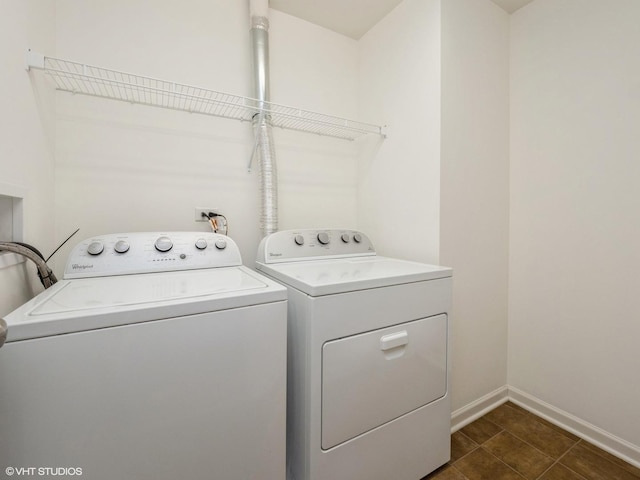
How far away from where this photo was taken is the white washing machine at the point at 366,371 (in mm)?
952

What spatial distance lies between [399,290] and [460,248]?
2.24ft

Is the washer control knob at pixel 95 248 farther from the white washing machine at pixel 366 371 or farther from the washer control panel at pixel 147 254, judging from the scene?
the white washing machine at pixel 366 371

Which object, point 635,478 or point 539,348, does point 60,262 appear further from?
point 635,478

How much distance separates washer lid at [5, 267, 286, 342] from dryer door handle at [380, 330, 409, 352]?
469 mm

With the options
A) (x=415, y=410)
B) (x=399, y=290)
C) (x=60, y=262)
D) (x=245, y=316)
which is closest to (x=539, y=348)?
(x=415, y=410)

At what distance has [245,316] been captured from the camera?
2.68 feet

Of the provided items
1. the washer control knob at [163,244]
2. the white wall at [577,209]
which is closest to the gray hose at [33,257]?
the washer control knob at [163,244]

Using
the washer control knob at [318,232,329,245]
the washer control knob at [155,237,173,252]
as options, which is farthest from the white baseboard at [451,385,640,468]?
the washer control knob at [155,237,173,252]

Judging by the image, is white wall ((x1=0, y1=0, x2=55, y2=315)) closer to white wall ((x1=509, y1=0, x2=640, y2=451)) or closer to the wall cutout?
the wall cutout

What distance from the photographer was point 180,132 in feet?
4.97

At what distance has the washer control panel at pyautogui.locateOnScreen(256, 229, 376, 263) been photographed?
1.44m

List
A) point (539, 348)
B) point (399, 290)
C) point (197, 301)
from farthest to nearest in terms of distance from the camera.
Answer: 1. point (539, 348)
2. point (399, 290)
3. point (197, 301)

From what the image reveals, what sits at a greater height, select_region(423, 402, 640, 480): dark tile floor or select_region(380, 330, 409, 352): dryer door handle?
select_region(380, 330, 409, 352): dryer door handle

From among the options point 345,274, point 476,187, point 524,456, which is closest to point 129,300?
point 345,274
